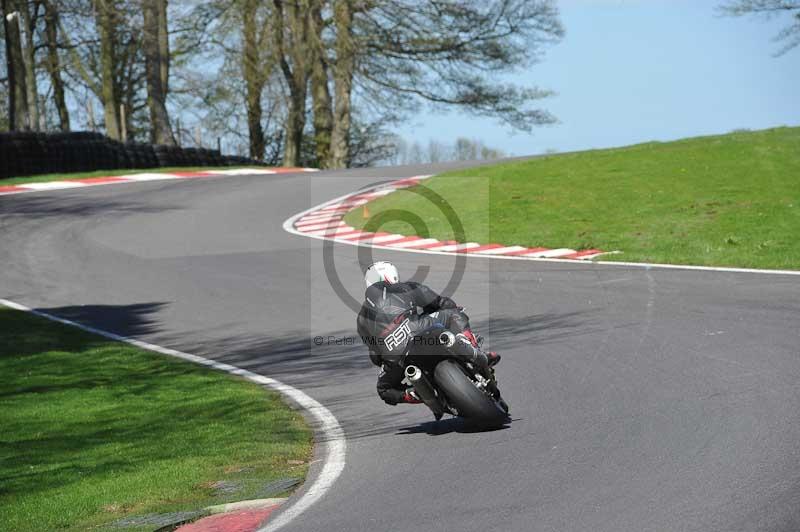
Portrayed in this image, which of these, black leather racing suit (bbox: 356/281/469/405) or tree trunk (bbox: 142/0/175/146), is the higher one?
tree trunk (bbox: 142/0/175/146)

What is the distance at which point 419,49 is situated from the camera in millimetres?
43719

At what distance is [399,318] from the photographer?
27.8 ft

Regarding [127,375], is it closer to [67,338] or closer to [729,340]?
[67,338]

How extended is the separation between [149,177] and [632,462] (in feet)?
83.8

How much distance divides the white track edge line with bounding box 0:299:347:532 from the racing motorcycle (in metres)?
0.75

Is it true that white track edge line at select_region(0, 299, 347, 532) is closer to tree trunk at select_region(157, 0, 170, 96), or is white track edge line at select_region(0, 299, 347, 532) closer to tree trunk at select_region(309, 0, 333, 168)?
tree trunk at select_region(157, 0, 170, 96)

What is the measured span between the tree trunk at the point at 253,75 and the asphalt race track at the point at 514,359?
23.8 metres

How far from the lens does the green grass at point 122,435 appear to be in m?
7.30

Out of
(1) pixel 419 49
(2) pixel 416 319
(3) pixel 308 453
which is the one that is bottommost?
(3) pixel 308 453

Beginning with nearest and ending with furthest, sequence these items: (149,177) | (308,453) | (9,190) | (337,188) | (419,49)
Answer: (308,453) → (9,190) → (337,188) → (149,177) → (419,49)

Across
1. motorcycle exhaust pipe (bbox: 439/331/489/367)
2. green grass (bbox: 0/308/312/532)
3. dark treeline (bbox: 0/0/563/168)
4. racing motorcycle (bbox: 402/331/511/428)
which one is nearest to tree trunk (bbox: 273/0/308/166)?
dark treeline (bbox: 0/0/563/168)

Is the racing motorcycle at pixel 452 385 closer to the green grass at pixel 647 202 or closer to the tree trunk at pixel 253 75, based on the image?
the green grass at pixel 647 202

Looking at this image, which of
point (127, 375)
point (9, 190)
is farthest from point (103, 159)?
point (127, 375)

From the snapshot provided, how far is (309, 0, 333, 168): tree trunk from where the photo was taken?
1772 inches
